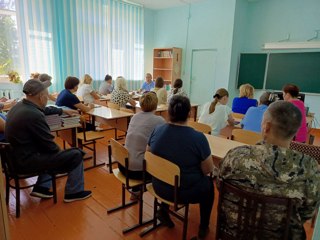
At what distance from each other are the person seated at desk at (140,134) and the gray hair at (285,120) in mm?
1151

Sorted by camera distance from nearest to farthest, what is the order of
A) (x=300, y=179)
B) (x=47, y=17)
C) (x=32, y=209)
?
(x=300, y=179)
(x=32, y=209)
(x=47, y=17)

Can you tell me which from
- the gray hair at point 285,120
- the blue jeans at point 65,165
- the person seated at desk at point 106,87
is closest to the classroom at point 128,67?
the blue jeans at point 65,165

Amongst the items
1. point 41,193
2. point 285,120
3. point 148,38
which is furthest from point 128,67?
point 285,120

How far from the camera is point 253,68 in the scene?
22.2 feet

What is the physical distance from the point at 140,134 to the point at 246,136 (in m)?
1.17

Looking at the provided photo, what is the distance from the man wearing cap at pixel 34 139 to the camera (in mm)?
2059

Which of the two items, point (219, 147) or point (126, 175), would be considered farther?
point (219, 147)

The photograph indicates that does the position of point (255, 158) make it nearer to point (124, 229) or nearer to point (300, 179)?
point (300, 179)

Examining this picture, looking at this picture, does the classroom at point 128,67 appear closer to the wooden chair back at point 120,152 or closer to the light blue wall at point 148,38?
the light blue wall at point 148,38

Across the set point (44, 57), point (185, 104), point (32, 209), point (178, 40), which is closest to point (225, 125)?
point (185, 104)

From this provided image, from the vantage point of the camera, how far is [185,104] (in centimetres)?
176

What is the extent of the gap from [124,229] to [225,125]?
1857 millimetres

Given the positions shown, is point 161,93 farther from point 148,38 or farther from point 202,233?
point 148,38

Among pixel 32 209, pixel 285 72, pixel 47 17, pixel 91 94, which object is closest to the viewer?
pixel 32 209
